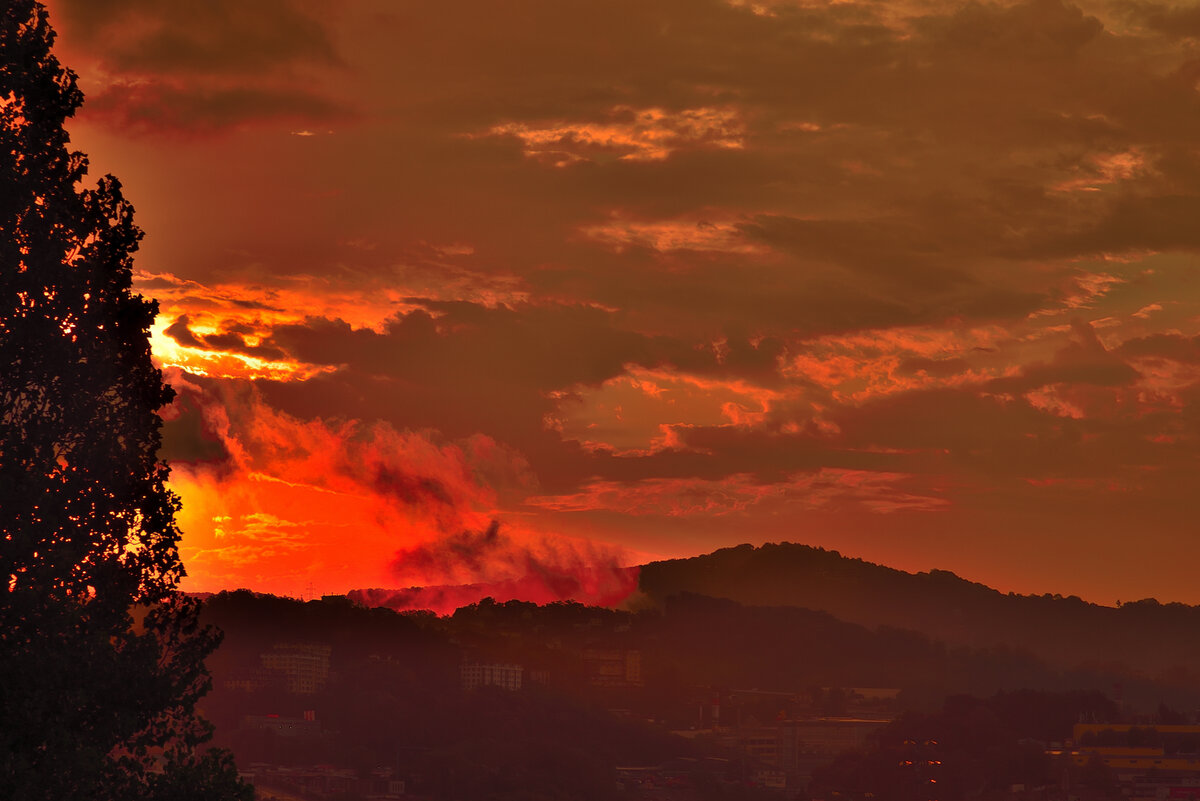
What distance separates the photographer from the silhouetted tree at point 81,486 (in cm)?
2061

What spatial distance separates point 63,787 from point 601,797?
16016cm

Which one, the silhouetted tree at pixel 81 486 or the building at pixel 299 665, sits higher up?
the silhouetted tree at pixel 81 486

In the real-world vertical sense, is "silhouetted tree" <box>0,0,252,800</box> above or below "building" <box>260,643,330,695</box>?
above

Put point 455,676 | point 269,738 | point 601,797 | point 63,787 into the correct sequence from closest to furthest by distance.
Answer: point 63,787 < point 269,738 < point 601,797 < point 455,676

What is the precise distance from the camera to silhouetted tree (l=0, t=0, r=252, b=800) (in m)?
20.6

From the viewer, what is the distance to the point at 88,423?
22344 mm

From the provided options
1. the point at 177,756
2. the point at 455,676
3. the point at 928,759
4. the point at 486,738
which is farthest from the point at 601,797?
the point at 177,756

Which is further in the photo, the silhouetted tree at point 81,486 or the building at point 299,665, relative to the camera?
the building at point 299,665

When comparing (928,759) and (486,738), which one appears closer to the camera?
(486,738)

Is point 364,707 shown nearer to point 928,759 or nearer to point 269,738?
point 269,738

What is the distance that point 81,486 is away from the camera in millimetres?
22234

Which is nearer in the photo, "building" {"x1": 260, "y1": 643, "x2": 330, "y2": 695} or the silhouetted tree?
the silhouetted tree

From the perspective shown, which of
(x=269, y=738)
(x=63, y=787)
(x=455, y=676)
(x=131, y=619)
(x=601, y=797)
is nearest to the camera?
(x=63, y=787)

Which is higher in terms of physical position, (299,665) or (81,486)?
Result: (81,486)
